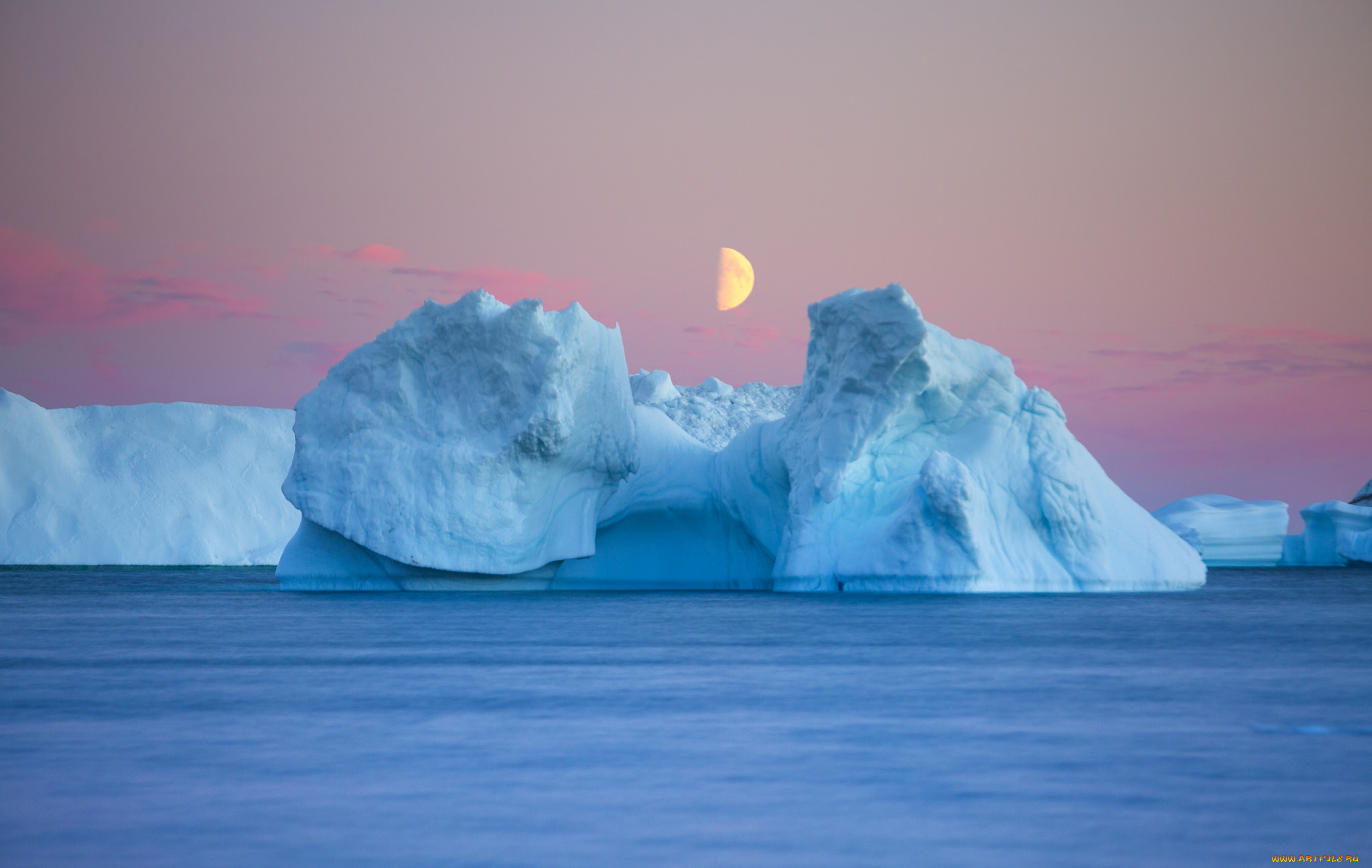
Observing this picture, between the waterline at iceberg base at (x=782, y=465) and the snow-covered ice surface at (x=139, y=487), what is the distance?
23.9m

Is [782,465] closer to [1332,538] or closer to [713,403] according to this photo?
[713,403]

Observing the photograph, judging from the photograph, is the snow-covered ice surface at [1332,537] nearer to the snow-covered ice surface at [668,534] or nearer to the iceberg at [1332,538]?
the iceberg at [1332,538]

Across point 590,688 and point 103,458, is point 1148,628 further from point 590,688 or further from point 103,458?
point 103,458

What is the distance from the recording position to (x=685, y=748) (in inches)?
224

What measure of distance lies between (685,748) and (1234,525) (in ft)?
118

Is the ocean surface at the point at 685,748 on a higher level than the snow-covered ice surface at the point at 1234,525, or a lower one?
lower

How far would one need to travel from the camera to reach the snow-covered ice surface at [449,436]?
749 inches

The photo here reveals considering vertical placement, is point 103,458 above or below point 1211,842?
above

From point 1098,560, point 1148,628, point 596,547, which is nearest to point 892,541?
point 1098,560

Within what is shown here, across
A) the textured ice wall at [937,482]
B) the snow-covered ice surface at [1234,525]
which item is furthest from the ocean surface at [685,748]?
the snow-covered ice surface at [1234,525]

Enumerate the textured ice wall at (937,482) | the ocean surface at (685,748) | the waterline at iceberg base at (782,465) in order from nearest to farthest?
the ocean surface at (685,748) < the textured ice wall at (937,482) < the waterline at iceberg base at (782,465)

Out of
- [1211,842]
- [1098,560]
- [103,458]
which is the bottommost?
[1211,842]

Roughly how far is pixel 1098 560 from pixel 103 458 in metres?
36.9

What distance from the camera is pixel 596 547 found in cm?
2405
